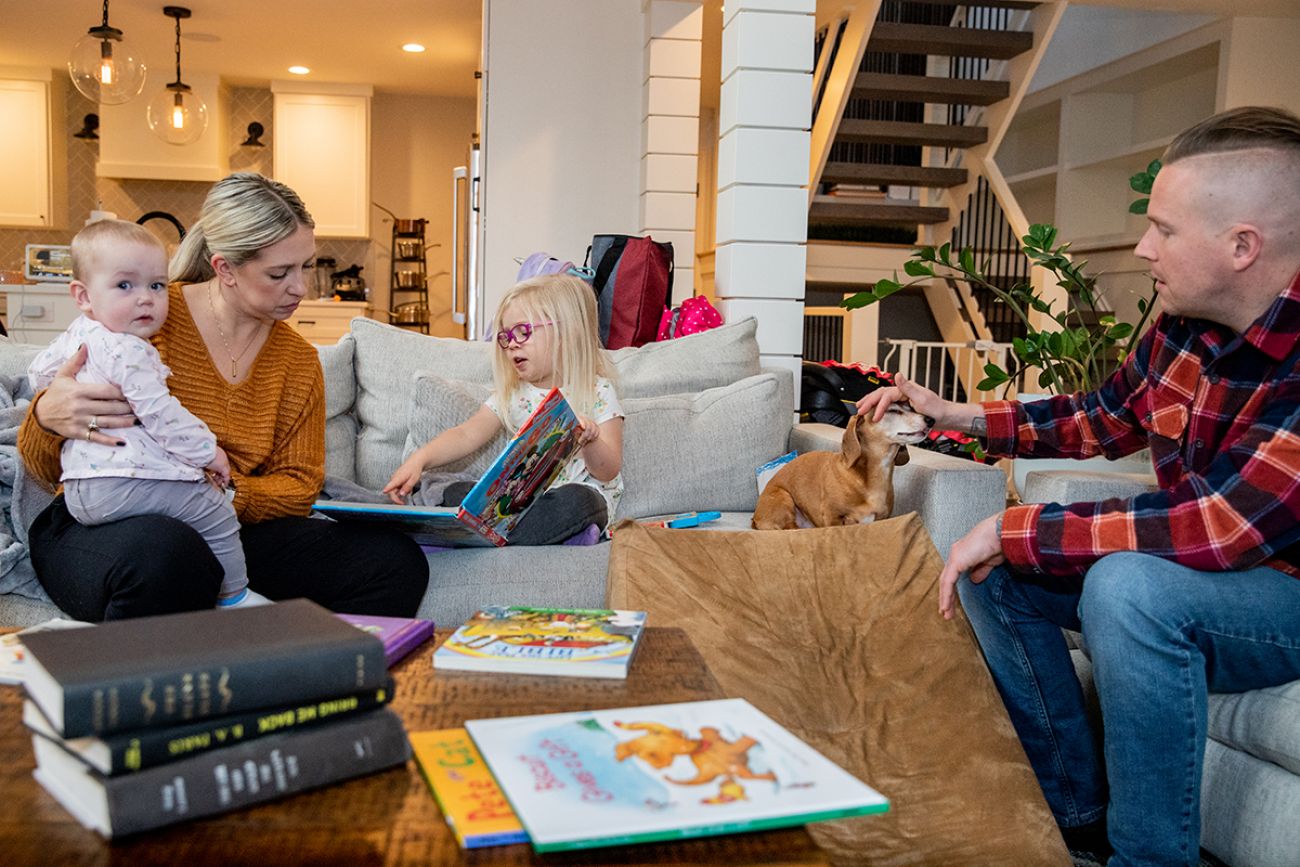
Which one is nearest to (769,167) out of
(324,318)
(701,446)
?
(701,446)

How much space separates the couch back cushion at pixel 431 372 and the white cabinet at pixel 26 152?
5.94 m

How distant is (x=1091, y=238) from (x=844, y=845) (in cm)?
699

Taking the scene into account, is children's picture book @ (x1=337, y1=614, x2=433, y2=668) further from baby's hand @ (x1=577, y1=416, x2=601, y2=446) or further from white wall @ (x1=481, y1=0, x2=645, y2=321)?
white wall @ (x1=481, y1=0, x2=645, y2=321)

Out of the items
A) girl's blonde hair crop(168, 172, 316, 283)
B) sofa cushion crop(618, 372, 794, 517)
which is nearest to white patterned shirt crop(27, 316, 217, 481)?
girl's blonde hair crop(168, 172, 316, 283)

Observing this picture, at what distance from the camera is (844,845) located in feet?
4.17

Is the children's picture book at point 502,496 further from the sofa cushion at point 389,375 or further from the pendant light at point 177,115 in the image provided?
the pendant light at point 177,115

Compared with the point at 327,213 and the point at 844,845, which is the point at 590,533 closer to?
the point at 844,845

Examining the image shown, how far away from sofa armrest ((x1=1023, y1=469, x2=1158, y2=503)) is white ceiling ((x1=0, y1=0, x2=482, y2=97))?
475 cm

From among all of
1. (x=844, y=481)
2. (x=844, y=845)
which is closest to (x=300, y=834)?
(x=844, y=845)

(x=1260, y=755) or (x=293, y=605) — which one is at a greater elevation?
(x=293, y=605)

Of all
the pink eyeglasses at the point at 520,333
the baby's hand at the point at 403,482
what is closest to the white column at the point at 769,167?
the pink eyeglasses at the point at 520,333

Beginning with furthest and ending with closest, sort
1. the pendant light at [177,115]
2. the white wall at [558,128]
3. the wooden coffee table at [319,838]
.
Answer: the pendant light at [177,115], the white wall at [558,128], the wooden coffee table at [319,838]

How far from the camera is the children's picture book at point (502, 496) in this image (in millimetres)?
1685

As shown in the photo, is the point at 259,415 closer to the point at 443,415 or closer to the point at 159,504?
the point at 159,504
